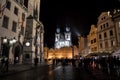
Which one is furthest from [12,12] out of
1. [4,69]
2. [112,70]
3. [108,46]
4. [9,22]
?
[108,46]

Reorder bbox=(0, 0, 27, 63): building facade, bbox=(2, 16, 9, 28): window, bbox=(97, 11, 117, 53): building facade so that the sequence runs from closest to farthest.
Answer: bbox=(0, 0, 27, 63): building facade, bbox=(2, 16, 9, 28): window, bbox=(97, 11, 117, 53): building facade

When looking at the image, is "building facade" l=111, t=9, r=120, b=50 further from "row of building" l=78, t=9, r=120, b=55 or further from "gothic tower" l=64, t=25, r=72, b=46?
"gothic tower" l=64, t=25, r=72, b=46

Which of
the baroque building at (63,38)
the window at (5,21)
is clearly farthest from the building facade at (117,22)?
the baroque building at (63,38)

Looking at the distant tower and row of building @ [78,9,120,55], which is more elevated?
the distant tower

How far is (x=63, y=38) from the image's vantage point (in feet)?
489

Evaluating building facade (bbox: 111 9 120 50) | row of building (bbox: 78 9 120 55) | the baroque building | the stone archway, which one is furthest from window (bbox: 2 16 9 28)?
the baroque building

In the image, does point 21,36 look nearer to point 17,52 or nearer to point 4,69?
point 17,52

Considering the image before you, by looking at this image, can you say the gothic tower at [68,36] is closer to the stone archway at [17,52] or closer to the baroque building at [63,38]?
the baroque building at [63,38]

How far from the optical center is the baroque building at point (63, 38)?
145 meters

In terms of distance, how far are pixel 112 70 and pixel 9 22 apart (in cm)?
2262

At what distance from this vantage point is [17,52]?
32844 millimetres

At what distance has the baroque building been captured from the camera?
477 feet

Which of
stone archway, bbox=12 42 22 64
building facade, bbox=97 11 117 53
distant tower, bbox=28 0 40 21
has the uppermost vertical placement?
distant tower, bbox=28 0 40 21

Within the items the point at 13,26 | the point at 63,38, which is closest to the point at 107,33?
the point at 13,26
